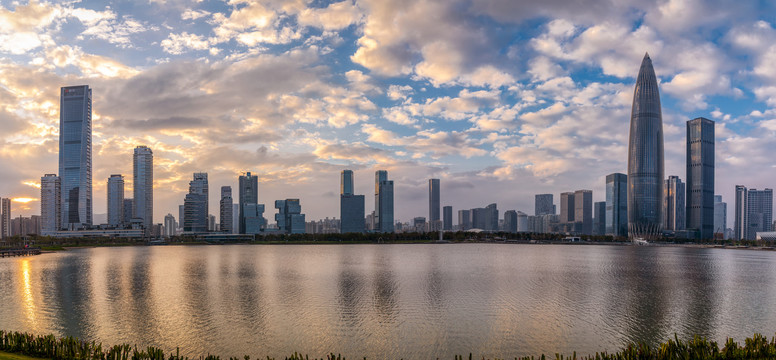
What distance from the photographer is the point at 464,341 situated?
156 ft

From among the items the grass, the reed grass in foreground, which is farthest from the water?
the grass

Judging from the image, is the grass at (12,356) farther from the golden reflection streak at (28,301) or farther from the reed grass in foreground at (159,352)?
the golden reflection streak at (28,301)

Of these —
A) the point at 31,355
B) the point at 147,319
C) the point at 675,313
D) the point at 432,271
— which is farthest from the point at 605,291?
the point at 31,355

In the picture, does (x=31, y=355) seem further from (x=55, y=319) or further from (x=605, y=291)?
A: (x=605, y=291)

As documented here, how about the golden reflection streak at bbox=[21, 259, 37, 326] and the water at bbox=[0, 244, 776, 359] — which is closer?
the water at bbox=[0, 244, 776, 359]

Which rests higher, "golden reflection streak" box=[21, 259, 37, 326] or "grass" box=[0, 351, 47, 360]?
"grass" box=[0, 351, 47, 360]

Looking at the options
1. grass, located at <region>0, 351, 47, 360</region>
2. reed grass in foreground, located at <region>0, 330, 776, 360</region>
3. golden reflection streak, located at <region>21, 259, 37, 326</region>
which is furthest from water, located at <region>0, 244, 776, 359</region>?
grass, located at <region>0, 351, 47, 360</region>

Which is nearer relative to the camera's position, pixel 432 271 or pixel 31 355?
pixel 31 355

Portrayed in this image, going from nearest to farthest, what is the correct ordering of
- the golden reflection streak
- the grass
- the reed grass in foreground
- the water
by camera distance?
the grass, the reed grass in foreground, the water, the golden reflection streak

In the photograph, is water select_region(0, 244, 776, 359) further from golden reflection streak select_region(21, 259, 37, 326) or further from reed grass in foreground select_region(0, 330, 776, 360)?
reed grass in foreground select_region(0, 330, 776, 360)

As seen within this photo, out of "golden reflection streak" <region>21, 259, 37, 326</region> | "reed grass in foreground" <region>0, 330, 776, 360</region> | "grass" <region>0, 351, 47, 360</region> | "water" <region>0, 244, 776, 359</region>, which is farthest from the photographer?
"golden reflection streak" <region>21, 259, 37, 326</region>

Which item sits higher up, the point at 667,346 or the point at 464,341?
the point at 667,346

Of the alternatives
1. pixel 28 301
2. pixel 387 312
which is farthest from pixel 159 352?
pixel 28 301

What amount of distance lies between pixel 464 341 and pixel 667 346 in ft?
59.2
